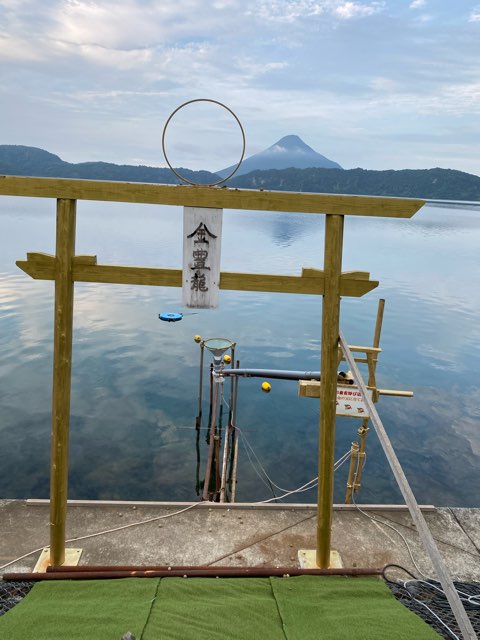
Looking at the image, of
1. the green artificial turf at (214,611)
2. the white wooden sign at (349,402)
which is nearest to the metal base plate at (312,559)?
the green artificial turf at (214,611)

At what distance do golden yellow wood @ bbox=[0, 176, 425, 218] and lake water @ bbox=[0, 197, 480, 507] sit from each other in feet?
37.8

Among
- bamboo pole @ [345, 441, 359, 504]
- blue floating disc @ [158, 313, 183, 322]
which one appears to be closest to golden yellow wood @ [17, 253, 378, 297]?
bamboo pole @ [345, 441, 359, 504]

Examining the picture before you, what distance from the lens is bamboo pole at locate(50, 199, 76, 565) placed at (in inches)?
210

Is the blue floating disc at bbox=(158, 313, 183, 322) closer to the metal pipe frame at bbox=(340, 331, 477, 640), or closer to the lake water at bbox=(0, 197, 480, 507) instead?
the lake water at bbox=(0, 197, 480, 507)

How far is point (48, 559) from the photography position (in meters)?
5.94

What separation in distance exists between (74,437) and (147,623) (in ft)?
48.9

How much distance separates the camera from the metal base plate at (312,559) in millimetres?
6008

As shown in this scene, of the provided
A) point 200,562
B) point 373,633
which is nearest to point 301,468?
point 200,562

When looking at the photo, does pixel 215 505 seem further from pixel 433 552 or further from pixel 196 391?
pixel 196 391

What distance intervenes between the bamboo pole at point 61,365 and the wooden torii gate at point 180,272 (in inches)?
0.4

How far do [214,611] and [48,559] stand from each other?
253 cm

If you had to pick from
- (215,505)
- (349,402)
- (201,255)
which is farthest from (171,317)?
(201,255)

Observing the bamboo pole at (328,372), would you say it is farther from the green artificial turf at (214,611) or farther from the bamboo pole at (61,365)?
the bamboo pole at (61,365)

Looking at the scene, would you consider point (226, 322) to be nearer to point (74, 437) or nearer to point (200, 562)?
point (74, 437)
